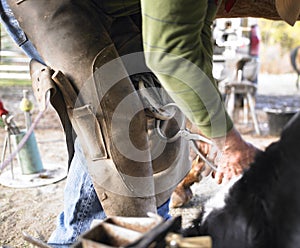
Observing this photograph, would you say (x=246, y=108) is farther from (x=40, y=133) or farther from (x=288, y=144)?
(x=288, y=144)

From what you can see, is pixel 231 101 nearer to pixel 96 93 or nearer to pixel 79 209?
pixel 79 209

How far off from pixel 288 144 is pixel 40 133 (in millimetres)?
3564

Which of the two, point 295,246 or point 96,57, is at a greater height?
point 96,57

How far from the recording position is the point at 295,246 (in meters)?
0.79

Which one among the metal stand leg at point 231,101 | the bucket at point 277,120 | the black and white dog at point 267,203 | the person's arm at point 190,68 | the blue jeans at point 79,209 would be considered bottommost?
the bucket at point 277,120

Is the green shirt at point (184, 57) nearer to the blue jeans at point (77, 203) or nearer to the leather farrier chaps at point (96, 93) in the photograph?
the leather farrier chaps at point (96, 93)

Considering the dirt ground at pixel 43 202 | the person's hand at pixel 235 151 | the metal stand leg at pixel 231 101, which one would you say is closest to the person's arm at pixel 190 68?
the person's hand at pixel 235 151

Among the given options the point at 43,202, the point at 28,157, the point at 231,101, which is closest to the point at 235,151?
the point at 43,202

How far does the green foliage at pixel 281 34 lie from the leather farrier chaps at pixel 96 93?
1024cm

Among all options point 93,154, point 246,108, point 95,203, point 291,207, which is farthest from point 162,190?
point 246,108

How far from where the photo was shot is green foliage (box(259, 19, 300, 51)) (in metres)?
10.7

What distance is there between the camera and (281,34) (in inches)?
424

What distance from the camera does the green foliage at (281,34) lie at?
10.7 metres

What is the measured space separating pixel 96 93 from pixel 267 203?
1.79ft
